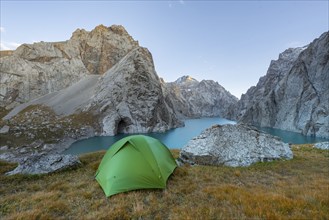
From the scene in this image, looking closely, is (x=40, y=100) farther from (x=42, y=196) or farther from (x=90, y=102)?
(x=42, y=196)

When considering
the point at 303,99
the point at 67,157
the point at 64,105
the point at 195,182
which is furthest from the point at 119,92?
the point at 303,99

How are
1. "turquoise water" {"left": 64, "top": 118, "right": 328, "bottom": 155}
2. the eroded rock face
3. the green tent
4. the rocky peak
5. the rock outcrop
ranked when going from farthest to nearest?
the rocky peak
the eroded rock face
the rock outcrop
"turquoise water" {"left": 64, "top": 118, "right": 328, "bottom": 155}
the green tent

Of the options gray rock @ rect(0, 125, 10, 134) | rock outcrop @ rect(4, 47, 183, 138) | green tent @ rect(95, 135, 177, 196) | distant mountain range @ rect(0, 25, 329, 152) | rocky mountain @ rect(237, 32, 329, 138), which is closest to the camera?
green tent @ rect(95, 135, 177, 196)

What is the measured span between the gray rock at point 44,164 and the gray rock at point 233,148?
9.91m

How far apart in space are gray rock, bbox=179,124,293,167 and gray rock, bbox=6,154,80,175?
9913 mm

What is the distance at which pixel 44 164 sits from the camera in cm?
1410

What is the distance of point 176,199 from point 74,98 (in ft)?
294

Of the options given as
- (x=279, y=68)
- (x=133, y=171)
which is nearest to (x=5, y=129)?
(x=133, y=171)

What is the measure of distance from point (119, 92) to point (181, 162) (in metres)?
72.7

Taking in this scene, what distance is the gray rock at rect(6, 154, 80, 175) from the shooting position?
13.2m

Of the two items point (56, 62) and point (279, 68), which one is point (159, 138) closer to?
point (56, 62)

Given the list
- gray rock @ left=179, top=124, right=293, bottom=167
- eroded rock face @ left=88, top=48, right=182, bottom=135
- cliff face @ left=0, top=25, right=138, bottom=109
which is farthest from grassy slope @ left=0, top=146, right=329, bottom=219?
cliff face @ left=0, top=25, right=138, bottom=109

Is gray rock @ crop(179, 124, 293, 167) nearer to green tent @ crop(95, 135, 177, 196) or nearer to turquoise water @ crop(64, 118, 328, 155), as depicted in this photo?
green tent @ crop(95, 135, 177, 196)

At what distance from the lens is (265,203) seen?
7.03 m
